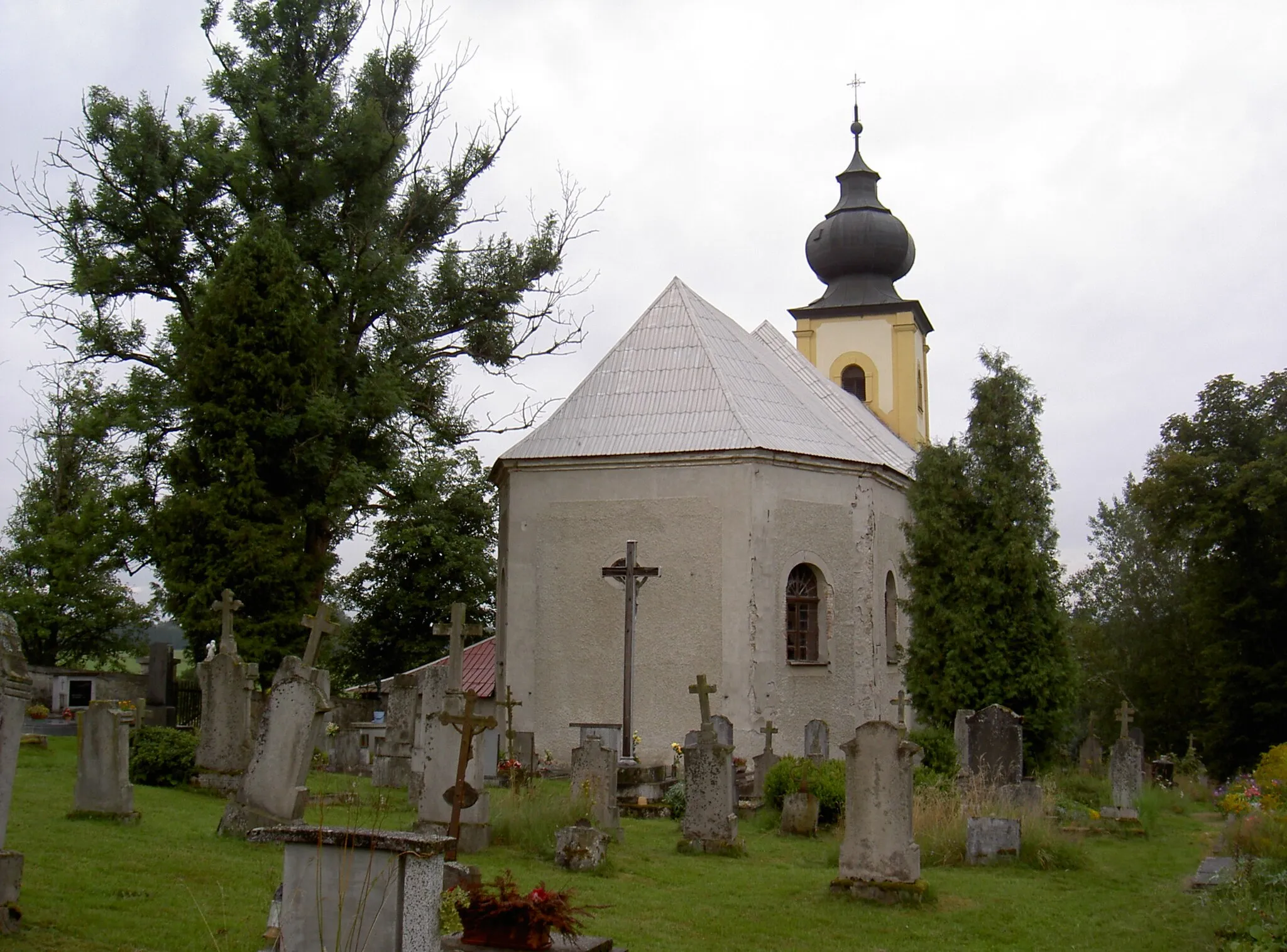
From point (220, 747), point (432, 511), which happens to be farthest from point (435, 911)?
point (432, 511)

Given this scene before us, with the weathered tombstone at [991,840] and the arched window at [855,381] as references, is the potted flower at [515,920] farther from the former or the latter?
the arched window at [855,381]

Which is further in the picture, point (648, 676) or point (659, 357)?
point (659, 357)

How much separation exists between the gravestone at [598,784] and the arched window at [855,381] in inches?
794

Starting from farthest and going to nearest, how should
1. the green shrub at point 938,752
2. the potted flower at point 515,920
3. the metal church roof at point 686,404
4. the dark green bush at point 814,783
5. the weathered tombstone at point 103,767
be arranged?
the metal church roof at point 686,404
the green shrub at point 938,752
the dark green bush at point 814,783
the weathered tombstone at point 103,767
the potted flower at point 515,920

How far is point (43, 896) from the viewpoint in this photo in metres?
7.11

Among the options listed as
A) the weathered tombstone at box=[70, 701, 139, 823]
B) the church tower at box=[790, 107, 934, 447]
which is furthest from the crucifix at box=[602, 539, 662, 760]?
the church tower at box=[790, 107, 934, 447]

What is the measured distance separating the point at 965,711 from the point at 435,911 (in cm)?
1210

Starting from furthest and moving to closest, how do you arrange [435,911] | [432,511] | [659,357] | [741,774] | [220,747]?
[432,511] → [659,357] → [741,774] → [220,747] → [435,911]

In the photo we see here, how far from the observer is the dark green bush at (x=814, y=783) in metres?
12.9

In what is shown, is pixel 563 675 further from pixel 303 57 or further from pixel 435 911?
pixel 435 911

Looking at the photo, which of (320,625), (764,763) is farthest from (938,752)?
(320,625)

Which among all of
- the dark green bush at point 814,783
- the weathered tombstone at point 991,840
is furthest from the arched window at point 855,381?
the weathered tombstone at point 991,840

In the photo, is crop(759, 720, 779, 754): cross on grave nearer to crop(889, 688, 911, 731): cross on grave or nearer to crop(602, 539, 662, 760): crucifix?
crop(602, 539, 662, 760): crucifix

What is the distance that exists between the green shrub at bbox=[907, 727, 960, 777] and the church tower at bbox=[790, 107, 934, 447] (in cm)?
1441
